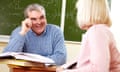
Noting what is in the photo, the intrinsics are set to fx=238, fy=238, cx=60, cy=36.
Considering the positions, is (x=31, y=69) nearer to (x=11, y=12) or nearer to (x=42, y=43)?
(x=42, y=43)

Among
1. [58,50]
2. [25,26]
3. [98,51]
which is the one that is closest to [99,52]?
[98,51]

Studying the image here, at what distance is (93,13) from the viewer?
1.30m

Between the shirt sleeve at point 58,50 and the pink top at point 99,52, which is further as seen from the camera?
the shirt sleeve at point 58,50

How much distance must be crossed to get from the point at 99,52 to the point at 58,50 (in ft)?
3.93

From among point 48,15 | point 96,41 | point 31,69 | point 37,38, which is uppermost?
point 48,15

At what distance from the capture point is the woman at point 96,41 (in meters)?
1.19

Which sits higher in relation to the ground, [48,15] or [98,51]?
[48,15]

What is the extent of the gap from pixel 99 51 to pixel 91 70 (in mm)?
113

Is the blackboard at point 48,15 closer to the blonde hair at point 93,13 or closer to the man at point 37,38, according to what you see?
the man at point 37,38

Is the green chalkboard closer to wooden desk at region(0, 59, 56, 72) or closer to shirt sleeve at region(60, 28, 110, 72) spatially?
wooden desk at region(0, 59, 56, 72)

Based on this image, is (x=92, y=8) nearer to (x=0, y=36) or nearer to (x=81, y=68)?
(x=81, y=68)

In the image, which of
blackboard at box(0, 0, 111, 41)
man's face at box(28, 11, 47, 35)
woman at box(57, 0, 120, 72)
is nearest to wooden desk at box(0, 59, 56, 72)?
woman at box(57, 0, 120, 72)

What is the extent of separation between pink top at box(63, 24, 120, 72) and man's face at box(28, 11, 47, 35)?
51.5 inches

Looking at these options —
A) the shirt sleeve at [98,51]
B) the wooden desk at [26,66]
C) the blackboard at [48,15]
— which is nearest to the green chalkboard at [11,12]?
the blackboard at [48,15]
